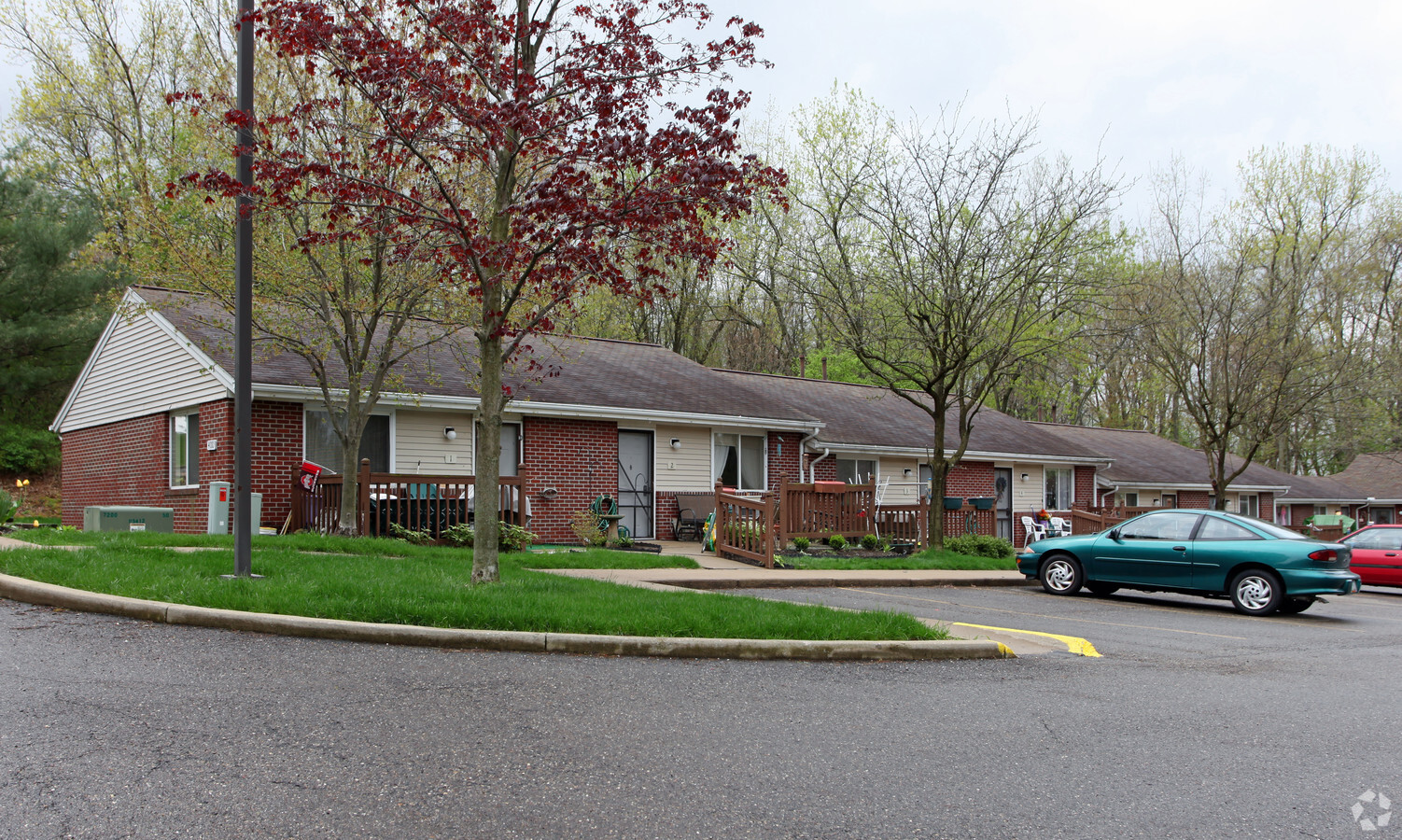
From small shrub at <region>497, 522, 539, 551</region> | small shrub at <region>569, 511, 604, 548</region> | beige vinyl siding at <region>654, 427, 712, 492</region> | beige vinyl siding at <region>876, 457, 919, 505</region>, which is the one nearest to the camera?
small shrub at <region>497, 522, 539, 551</region>

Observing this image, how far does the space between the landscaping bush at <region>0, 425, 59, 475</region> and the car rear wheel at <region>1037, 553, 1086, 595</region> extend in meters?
27.3

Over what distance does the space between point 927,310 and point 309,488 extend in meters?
12.5

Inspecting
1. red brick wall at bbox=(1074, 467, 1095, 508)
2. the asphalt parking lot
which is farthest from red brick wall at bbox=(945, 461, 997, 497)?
the asphalt parking lot

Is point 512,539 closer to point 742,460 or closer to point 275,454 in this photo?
point 275,454

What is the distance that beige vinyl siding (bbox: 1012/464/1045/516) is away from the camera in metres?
28.6

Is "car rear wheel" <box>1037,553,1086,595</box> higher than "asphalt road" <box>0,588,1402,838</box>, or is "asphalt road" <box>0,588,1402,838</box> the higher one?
"asphalt road" <box>0,588,1402,838</box>

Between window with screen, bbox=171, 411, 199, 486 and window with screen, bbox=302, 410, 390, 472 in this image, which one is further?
window with screen, bbox=171, 411, 199, 486

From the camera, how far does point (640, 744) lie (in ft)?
16.7

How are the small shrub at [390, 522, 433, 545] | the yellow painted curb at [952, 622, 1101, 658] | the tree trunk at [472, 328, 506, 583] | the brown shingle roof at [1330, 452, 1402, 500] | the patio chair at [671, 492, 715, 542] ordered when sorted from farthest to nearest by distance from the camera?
the brown shingle roof at [1330, 452, 1402, 500] → the patio chair at [671, 492, 715, 542] → the small shrub at [390, 522, 433, 545] → the tree trunk at [472, 328, 506, 583] → the yellow painted curb at [952, 622, 1101, 658]

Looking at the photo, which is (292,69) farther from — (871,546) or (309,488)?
(871,546)

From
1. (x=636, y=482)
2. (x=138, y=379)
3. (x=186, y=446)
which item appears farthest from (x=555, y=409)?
(x=138, y=379)

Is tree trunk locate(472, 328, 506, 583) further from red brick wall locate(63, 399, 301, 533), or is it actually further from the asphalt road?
red brick wall locate(63, 399, 301, 533)

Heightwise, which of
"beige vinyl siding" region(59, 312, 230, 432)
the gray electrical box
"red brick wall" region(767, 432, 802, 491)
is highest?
"beige vinyl siding" region(59, 312, 230, 432)

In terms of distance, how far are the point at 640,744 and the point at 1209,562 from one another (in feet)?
36.0
